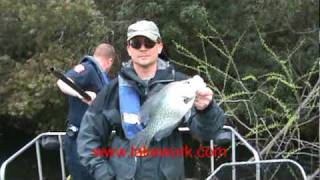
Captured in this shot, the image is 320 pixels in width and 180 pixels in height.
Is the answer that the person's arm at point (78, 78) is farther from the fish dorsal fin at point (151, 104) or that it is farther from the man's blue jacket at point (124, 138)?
the fish dorsal fin at point (151, 104)

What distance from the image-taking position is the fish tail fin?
2678mm

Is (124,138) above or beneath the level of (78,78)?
beneath

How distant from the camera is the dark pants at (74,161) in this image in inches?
170

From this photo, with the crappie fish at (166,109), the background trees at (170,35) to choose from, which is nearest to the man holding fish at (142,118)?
the crappie fish at (166,109)

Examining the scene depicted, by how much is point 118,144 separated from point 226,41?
851cm

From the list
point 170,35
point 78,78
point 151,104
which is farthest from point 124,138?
point 170,35

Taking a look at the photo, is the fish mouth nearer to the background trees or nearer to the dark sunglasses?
the dark sunglasses

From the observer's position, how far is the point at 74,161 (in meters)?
4.34

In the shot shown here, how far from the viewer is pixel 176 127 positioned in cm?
275

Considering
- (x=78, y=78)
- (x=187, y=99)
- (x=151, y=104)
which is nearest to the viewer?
(x=187, y=99)

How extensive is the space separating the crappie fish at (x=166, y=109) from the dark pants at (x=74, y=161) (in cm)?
169

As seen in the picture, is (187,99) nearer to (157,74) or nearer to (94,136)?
(157,74)

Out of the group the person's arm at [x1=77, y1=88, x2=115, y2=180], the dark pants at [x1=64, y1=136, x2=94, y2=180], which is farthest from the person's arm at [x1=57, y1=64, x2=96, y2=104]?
the person's arm at [x1=77, y1=88, x2=115, y2=180]

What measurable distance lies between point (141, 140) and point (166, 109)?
7.6 inches
